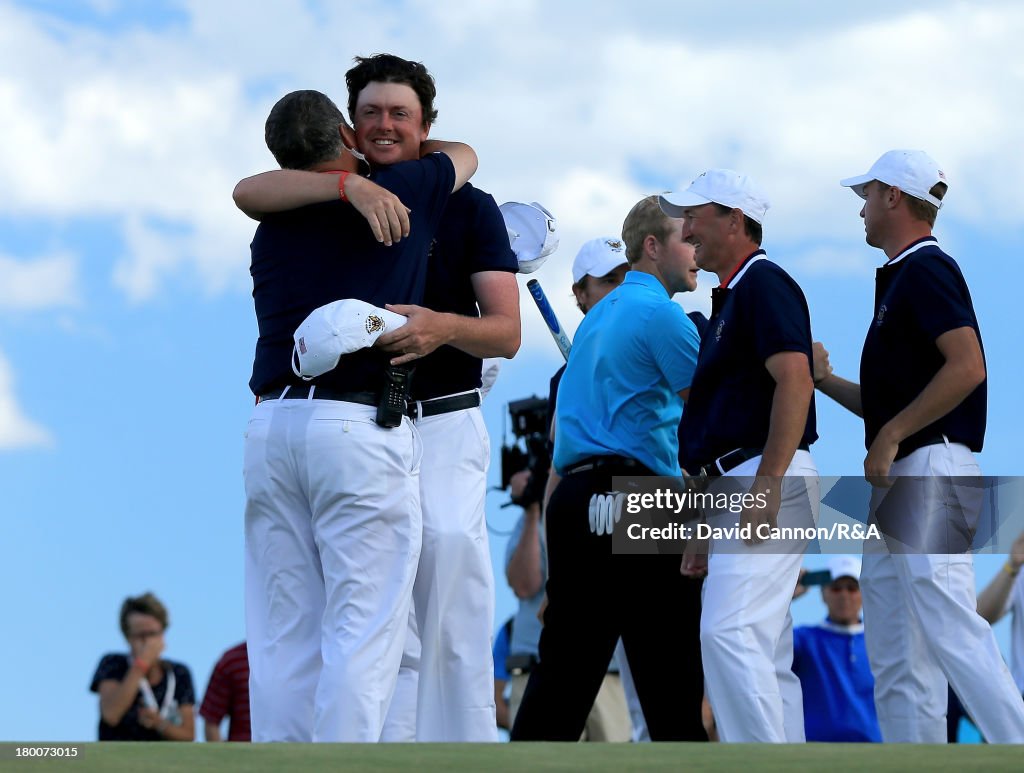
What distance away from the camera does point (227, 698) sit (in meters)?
9.50

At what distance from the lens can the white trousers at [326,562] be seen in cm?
444

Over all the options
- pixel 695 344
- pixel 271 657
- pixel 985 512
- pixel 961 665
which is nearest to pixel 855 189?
pixel 695 344

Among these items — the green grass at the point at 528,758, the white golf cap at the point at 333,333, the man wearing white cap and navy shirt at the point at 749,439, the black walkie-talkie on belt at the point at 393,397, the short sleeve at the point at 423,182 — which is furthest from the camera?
the man wearing white cap and navy shirt at the point at 749,439

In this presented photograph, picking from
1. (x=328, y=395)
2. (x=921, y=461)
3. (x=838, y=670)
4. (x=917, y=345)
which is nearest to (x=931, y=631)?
(x=921, y=461)

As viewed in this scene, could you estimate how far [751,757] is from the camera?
11.4 ft

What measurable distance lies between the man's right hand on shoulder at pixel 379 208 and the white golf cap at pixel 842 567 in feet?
17.8

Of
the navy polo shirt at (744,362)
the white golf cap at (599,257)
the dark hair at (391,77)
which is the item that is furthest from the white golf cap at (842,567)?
the dark hair at (391,77)

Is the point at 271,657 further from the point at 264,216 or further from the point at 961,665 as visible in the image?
the point at 961,665

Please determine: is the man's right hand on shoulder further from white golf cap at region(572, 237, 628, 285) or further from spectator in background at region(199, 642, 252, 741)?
spectator in background at region(199, 642, 252, 741)

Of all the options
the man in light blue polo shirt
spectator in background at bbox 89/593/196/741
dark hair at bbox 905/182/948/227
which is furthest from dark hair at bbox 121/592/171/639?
dark hair at bbox 905/182/948/227

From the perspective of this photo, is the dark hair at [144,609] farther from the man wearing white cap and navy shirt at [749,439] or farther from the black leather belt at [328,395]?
the black leather belt at [328,395]

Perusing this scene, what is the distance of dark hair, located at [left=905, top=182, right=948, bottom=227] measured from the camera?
5938 mm

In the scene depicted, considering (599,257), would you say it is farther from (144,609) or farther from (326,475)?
(144,609)

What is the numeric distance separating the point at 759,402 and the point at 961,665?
1.13 metres
